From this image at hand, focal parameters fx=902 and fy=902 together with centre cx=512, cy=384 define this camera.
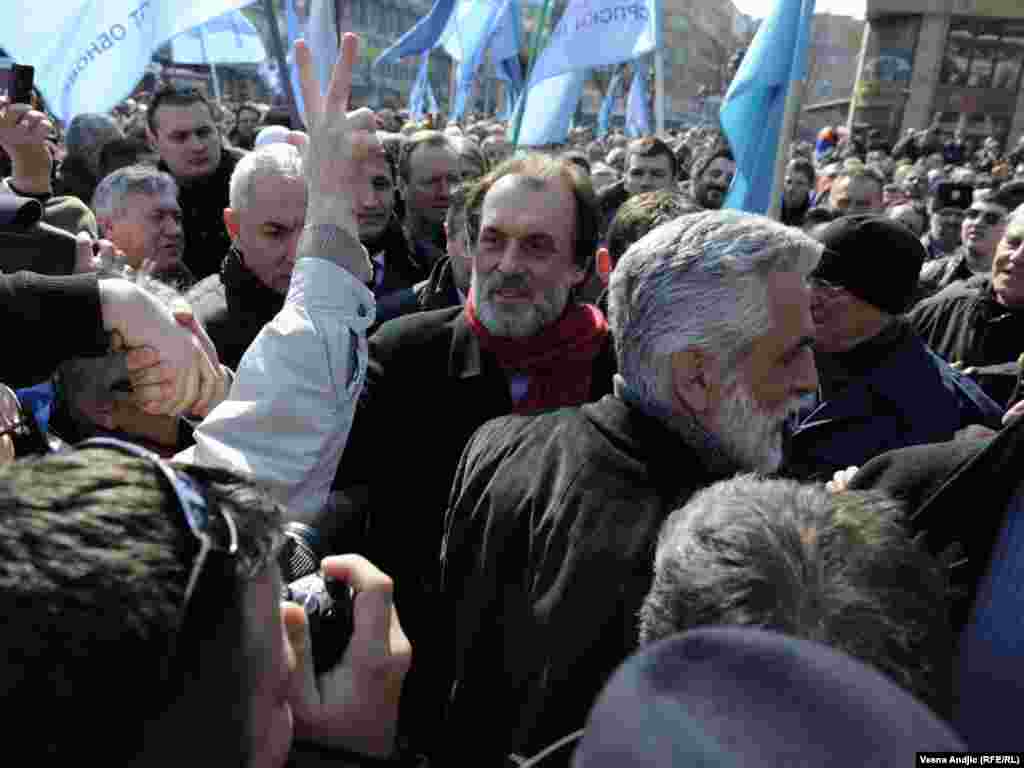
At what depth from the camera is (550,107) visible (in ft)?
21.6

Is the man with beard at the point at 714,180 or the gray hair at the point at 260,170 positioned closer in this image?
the gray hair at the point at 260,170

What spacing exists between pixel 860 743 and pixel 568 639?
86 centimetres

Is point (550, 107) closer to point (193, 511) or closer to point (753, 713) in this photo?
point (193, 511)

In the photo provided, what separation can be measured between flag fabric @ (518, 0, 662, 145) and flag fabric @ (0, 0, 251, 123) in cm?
226

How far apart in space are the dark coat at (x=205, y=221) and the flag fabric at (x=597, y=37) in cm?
247

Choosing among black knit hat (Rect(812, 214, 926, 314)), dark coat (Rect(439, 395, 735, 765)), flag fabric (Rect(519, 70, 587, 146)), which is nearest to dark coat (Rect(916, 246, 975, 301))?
black knit hat (Rect(812, 214, 926, 314))

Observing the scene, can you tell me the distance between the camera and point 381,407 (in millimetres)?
2350

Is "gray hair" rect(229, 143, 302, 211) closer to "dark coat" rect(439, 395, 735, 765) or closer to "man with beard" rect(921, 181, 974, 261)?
"dark coat" rect(439, 395, 735, 765)

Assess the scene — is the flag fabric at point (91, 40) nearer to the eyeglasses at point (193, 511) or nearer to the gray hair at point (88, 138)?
the gray hair at point (88, 138)

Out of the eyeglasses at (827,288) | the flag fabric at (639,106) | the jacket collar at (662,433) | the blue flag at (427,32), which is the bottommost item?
the jacket collar at (662,433)

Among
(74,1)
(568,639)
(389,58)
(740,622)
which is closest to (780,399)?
(568,639)

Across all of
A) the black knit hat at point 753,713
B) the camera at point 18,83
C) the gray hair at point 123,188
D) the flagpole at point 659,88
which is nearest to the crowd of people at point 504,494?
the black knit hat at point 753,713

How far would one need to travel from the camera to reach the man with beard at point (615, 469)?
134cm

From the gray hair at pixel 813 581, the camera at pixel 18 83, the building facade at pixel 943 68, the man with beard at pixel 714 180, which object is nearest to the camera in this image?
the gray hair at pixel 813 581
